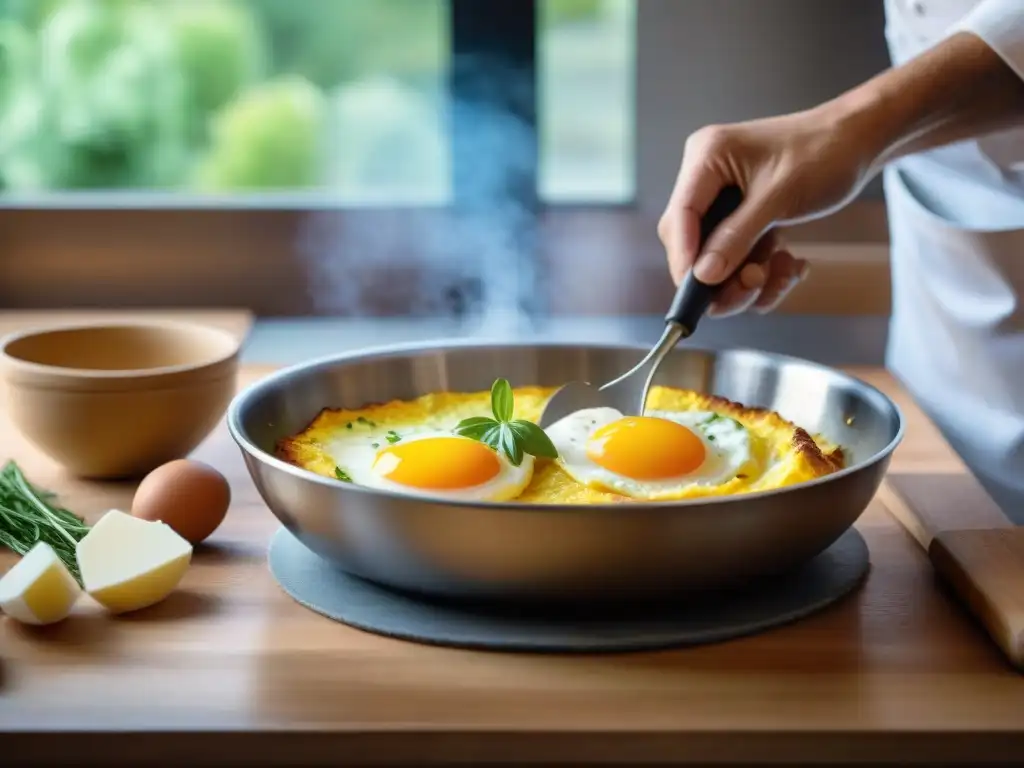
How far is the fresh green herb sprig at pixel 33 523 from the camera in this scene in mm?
1140

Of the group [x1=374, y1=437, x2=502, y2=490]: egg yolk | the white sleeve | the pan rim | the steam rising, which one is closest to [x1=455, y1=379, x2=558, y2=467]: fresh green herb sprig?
[x1=374, y1=437, x2=502, y2=490]: egg yolk

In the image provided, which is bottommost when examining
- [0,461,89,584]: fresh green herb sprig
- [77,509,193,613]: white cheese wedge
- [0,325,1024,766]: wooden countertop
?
[0,325,1024,766]: wooden countertop

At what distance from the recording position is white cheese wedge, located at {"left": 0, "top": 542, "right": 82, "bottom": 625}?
3.20 ft

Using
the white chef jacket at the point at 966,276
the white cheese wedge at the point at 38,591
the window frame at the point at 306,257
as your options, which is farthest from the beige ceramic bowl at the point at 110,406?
the white chef jacket at the point at 966,276

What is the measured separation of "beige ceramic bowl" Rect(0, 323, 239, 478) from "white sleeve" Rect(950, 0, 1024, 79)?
89 cm

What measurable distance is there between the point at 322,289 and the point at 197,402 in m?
1.02

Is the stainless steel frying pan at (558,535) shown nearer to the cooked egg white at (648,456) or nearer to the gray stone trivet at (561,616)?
the gray stone trivet at (561,616)

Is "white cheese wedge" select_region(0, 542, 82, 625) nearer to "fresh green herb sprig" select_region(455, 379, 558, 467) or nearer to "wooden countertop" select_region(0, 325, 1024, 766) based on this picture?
"wooden countertop" select_region(0, 325, 1024, 766)

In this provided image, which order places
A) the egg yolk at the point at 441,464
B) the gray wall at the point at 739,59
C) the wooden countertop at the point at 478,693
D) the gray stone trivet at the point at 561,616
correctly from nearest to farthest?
the wooden countertop at the point at 478,693 → the gray stone trivet at the point at 561,616 → the egg yolk at the point at 441,464 → the gray wall at the point at 739,59

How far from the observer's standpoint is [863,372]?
1903 millimetres

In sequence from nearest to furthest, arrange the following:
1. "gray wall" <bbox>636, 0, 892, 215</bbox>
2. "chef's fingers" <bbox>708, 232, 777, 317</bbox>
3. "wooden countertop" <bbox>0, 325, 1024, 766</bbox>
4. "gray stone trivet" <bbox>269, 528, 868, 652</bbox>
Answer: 1. "wooden countertop" <bbox>0, 325, 1024, 766</bbox>
2. "gray stone trivet" <bbox>269, 528, 868, 652</bbox>
3. "chef's fingers" <bbox>708, 232, 777, 317</bbox>
4. "gray wall" <bbox>636, 0, 892, 215</bbox>

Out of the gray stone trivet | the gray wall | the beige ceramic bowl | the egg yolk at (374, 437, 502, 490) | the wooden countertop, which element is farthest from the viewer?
the gray wall

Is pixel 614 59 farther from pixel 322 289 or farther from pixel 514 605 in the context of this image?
pixel 514 605

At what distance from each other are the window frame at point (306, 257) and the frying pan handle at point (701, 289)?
96 cm
